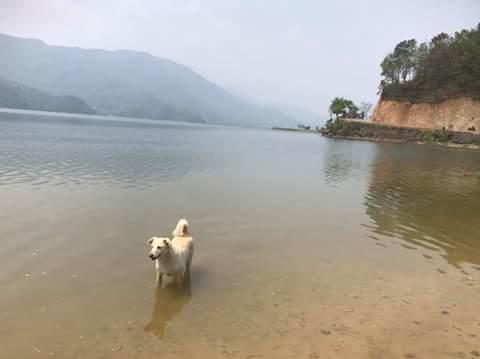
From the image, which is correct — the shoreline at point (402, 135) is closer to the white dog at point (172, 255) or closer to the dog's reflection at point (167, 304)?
the white dog at point (172, 255)

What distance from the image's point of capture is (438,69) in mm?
98062

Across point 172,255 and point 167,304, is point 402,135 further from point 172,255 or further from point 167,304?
point 167,304

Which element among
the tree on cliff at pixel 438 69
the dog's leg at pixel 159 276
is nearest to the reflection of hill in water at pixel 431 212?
the dog's leg at pixel 159 276

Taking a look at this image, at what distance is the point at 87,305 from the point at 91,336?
1077mm

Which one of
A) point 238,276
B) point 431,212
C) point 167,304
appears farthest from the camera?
point 431,212

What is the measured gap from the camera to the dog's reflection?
625 centimetres

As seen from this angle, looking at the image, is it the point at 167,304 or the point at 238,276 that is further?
the point at 238,276

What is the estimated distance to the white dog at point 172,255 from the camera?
7160 mm

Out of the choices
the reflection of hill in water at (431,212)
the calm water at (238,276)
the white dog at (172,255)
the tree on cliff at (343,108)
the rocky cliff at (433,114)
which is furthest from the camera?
the tree on cliff at (343,108)

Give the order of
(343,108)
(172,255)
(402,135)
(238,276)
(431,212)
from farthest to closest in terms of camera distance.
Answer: (343,108) < (402,135) < (431,212) < (238,276) < (172,255)

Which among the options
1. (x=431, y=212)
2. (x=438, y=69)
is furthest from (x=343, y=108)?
(x=431, y=212)

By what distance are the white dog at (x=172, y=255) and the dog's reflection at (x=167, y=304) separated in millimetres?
233

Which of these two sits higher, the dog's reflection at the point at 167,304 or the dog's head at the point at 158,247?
the dog's head at the point at 158,247

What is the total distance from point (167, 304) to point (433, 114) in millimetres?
101597
